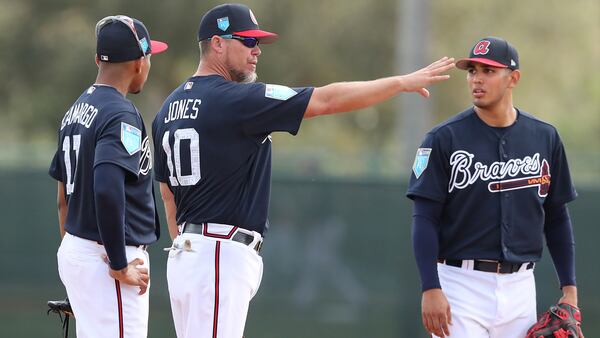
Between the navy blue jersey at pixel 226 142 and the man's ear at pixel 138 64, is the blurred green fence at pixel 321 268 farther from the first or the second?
the navy blue jersey at pixel 226 142

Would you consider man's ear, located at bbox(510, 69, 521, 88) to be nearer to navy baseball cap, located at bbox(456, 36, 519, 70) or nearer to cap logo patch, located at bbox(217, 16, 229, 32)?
navy baseball cap, located at bbox(456, 36, 519, 70)

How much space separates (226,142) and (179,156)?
24 centimetres

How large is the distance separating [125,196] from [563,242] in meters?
2.23

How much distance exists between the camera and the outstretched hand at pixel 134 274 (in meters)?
4.56

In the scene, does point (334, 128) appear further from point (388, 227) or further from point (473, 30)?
point (388, 227)

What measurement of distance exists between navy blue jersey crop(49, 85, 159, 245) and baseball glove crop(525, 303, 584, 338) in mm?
1932

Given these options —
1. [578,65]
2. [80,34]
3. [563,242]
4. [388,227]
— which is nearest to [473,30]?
[578,65]

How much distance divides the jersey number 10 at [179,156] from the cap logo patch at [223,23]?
52 cm

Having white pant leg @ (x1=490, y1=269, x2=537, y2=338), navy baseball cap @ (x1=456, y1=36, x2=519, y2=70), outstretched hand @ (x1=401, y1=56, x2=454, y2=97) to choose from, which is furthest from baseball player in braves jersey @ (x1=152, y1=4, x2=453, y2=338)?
white pant leg @ (x1=490, y1=269, x2=537, y2=338)

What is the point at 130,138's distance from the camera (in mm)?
4531

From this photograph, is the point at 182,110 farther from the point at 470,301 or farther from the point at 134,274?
the point at 470,301

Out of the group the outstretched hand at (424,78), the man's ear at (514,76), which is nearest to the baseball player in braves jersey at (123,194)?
the outstretched hand at (424,78)

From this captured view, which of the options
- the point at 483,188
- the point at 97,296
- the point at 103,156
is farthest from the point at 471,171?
the point at 97,296

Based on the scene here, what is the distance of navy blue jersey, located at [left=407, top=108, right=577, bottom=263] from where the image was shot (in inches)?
190
